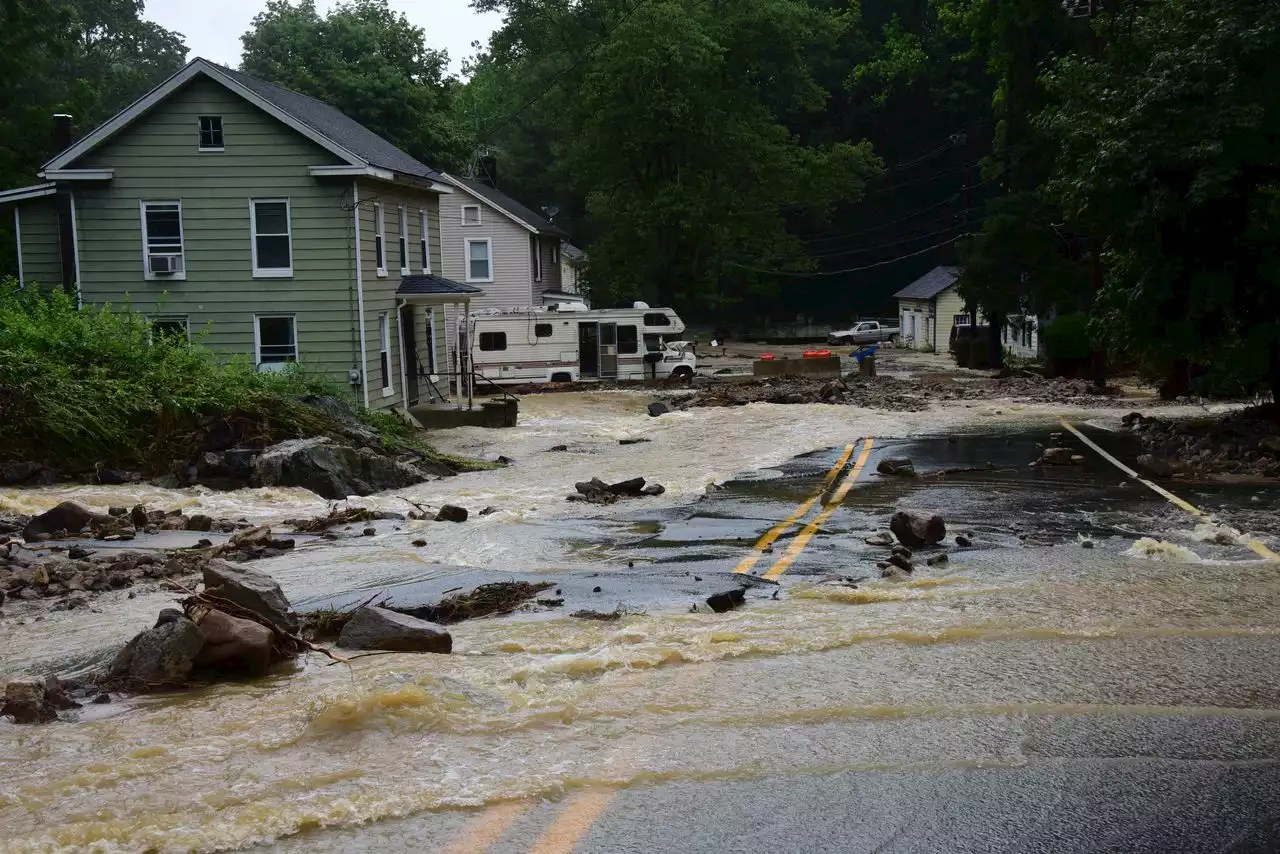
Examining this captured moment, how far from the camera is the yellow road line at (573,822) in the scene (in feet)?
18.2

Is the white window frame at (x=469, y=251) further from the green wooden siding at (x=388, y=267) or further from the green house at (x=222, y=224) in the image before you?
the green house at (x=222, y=224)

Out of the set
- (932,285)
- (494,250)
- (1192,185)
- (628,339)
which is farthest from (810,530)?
(932,285)

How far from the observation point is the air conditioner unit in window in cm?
2864

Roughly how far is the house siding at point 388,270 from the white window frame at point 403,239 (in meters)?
0.16

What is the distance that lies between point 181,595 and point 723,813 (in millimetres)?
7052

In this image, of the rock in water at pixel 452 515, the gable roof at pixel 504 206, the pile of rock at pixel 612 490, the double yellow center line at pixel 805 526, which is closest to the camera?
the double yellow center line at pixel 805 526

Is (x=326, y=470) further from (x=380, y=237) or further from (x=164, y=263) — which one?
(x=380, y=237)

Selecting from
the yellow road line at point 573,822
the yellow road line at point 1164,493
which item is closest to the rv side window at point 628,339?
the yellow road line at point 1164,493

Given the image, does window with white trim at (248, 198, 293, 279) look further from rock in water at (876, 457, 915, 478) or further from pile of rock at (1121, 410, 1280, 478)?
pile of rock at (1121, 410, 1280, 478)

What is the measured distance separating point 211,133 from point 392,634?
864 inches

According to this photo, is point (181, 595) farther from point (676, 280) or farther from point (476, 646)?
point (676, 280)

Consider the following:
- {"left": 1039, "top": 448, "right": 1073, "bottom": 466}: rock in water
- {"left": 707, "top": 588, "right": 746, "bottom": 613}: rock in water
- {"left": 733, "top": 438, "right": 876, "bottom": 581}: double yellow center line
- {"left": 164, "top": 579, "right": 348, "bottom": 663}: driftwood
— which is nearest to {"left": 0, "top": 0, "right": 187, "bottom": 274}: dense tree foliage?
{"left": 733, "top": 438, "right": 876, "bottom": 581}: double yellow center line

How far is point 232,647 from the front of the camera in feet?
28.1

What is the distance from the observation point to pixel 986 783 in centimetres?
630
